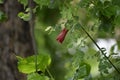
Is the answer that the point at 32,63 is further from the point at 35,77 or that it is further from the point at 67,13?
the point at 67,13

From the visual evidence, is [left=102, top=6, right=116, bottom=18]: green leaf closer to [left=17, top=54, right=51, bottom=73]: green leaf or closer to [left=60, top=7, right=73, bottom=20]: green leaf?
[left=60, top=7, right=73, bottom=20]: green leaf

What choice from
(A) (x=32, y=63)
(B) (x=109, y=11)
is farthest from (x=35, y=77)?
(B) (x=109, y=11)

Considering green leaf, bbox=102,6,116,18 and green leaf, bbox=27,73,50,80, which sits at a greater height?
green leaf, bbox=102,6,116,18

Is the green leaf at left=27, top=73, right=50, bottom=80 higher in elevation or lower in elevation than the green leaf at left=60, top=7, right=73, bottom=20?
lower

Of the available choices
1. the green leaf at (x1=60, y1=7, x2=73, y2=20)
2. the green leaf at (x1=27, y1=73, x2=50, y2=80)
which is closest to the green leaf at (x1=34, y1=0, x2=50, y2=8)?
the green leaf at (x1=60, y1=7, x2=73, y2=20)

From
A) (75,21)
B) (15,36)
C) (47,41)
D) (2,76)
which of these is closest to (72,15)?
(75,21)

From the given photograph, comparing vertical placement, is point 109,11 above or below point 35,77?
above

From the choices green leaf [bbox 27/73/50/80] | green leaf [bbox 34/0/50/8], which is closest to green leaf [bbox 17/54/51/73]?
green leaf [bbox 27/73/50/80]

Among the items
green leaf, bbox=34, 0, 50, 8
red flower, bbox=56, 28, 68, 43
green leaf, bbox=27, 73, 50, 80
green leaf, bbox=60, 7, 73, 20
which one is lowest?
green leaf, bbox=27, 73, 50, 80

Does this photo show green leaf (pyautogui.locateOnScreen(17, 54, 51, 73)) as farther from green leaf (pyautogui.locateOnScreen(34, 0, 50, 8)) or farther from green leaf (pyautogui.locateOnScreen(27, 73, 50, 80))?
green leaf (pyautogui.locateOnScreen(34, 0, 50, 8))

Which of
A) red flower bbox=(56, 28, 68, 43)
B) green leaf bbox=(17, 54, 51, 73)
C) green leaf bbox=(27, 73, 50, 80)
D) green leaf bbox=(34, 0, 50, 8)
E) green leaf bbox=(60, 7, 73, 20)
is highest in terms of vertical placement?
green leaf bbox=(34, 0, 50, 8)

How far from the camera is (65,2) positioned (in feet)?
3.83

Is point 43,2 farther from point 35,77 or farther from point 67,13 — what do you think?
point 35,77

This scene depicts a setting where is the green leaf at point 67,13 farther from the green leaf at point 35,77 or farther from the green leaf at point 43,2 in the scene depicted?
the green leaf at point 35,77
